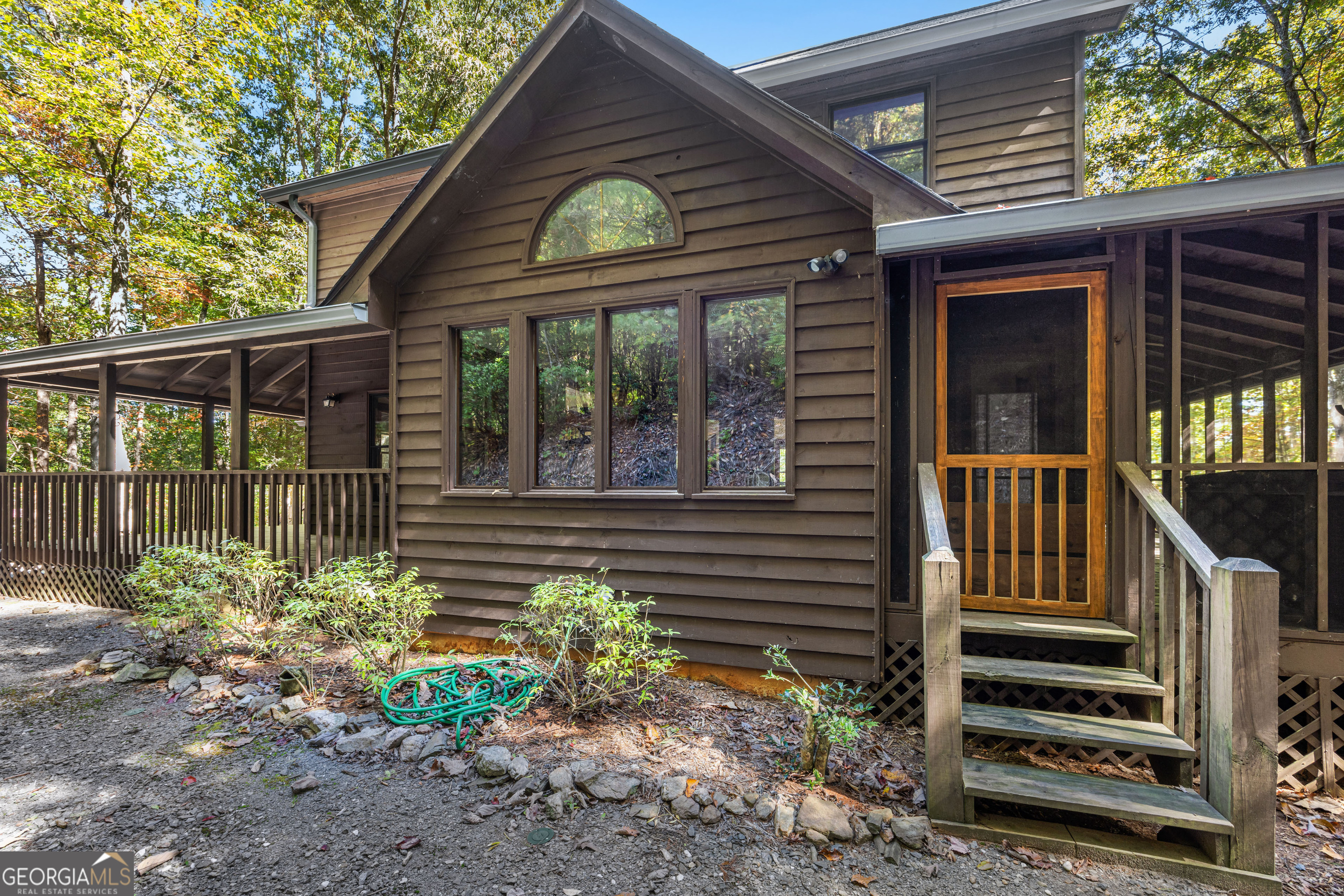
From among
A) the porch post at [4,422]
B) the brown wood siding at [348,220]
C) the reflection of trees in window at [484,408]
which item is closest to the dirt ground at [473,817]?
the reflection of trees in window at [484,408]

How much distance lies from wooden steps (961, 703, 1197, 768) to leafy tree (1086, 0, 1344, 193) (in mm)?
12316

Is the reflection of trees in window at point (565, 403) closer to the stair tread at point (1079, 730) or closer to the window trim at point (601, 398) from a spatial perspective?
the window trim at point (601, 398)

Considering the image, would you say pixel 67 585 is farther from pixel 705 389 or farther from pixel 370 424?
pixel 705 389

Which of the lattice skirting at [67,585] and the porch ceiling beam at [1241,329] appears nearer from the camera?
the porch ceiling beam at [1241,329]

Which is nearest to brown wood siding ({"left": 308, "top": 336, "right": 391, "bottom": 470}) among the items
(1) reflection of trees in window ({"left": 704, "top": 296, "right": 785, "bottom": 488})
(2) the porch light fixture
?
(1) reflection of trees in window ({"left": 704, "top": 296, "right": 785, "bottom": 488})

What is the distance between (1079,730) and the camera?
2580mm

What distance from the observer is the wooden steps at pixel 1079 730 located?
2.42 m

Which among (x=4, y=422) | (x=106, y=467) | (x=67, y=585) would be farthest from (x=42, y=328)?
(x=67, y=585)

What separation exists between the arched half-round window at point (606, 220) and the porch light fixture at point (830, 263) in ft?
3.54

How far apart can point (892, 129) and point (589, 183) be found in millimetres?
3406

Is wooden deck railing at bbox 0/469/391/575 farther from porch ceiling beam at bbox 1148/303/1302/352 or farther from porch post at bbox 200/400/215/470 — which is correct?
porch ceiling beam at bbox 1148/303/1302/352

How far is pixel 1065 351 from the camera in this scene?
3473 millimetres

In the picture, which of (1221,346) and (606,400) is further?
(606,400)

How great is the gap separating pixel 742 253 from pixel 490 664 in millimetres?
3450
